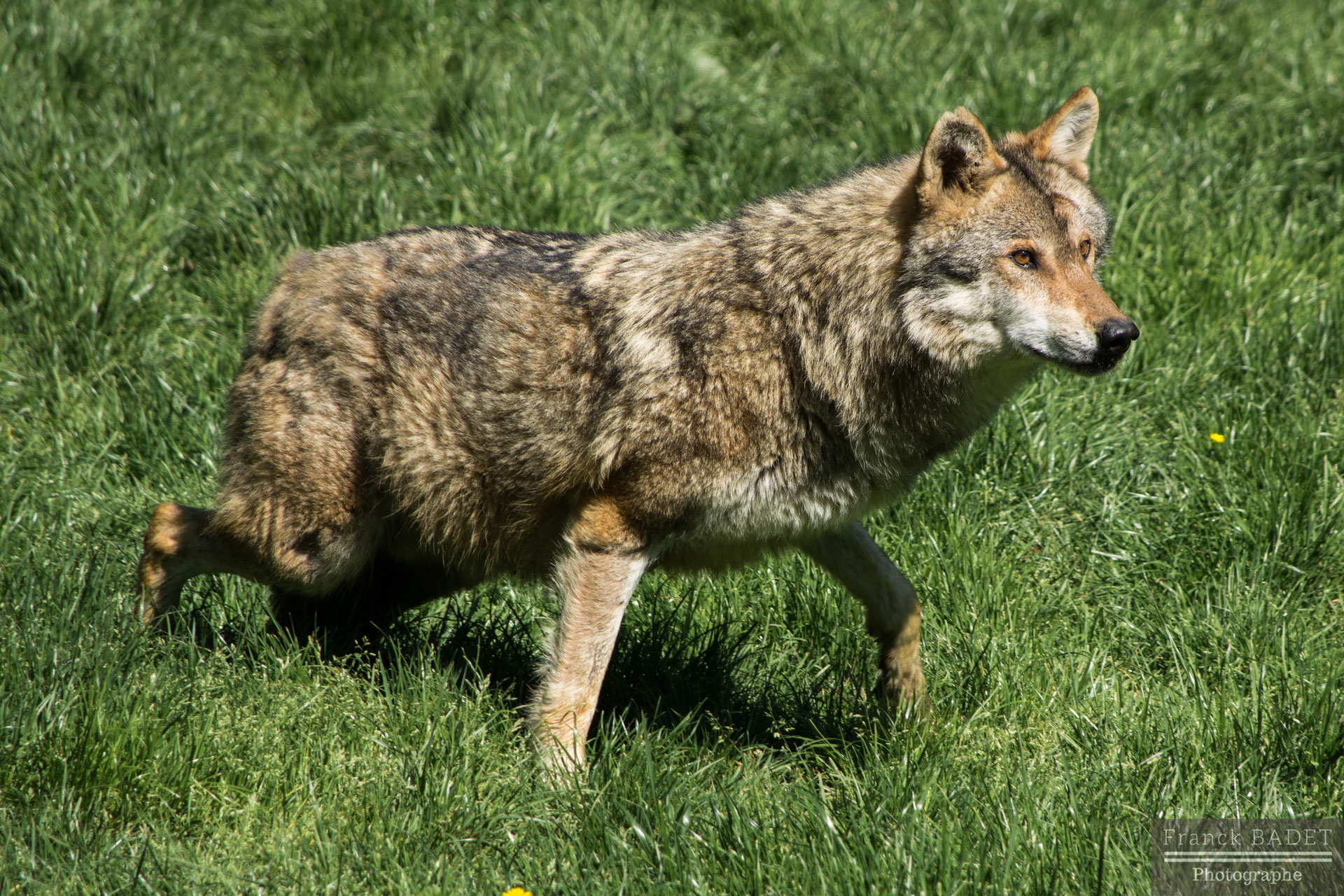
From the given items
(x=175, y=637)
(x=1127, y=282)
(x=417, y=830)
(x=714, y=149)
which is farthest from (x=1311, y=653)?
(x=714, y=149)

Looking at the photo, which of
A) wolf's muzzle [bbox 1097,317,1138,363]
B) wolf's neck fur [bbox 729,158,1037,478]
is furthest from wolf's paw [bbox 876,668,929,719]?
wolf's muzzle [bbox 1097,317,1138,363]

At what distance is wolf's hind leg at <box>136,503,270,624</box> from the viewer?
421cm

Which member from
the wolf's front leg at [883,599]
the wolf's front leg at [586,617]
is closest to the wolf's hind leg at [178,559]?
the wolf's front leg at [586,617]

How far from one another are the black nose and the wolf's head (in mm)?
52

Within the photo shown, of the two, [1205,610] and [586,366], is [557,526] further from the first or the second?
[1205,610]

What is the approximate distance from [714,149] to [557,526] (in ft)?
11.8

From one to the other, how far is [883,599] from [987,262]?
4.13ft

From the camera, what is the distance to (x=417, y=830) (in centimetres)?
327

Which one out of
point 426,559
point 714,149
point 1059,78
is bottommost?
point 426,559

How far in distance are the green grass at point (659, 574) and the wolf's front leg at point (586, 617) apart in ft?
0.48

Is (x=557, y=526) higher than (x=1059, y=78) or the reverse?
the reverse

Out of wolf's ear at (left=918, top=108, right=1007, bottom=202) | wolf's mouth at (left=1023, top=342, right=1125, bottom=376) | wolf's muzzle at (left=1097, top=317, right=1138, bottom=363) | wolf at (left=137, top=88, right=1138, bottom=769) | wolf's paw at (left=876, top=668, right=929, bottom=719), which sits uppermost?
wolf's ear at (left=918, top=108, right=1007, bottom=202)

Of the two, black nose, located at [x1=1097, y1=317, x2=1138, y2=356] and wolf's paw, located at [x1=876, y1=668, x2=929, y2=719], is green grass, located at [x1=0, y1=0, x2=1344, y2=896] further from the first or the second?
black nose, located at [x1=1097, y1=317, x2=1138, y2=356]

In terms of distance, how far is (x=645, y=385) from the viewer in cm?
371
